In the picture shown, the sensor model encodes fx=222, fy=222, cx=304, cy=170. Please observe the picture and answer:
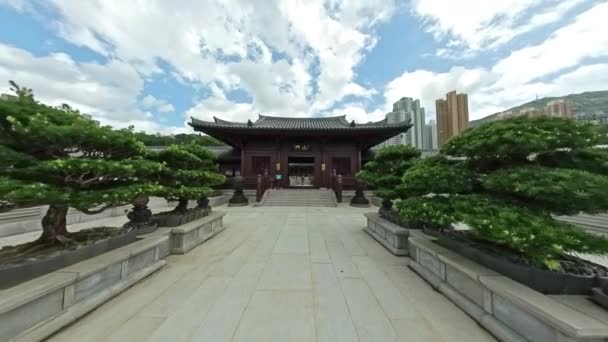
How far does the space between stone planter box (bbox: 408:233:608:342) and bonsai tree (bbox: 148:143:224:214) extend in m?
4.92

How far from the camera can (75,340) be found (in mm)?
1971

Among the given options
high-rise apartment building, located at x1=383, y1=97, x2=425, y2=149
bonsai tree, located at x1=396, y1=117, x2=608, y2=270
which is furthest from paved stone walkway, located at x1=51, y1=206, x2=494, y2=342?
high-rise apartment building, located at x1=383, y1=97, x2=425, y2=149

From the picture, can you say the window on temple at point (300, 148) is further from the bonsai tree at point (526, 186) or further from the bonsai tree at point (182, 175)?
the bonsai tree at point (526, 186)

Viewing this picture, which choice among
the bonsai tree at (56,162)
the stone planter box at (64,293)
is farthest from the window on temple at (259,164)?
the stone planter box at (64,293)

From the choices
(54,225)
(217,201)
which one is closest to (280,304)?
(54,225)

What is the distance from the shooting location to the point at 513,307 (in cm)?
193

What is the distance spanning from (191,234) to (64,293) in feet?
8.07

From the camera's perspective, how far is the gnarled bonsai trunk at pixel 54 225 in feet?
9.62

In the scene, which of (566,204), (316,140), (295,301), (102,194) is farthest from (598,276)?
(316,140)

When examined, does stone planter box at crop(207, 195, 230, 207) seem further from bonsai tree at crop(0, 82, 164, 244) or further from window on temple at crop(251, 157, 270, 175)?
bonsai tree at crop(0, 82, 164, 244)

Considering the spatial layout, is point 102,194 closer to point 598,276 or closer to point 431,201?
point 431,201

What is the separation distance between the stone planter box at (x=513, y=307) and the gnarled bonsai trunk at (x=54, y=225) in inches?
195

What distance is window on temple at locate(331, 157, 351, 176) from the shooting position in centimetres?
1562

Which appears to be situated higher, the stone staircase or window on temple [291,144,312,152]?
window on temple [291,144,312,152]
